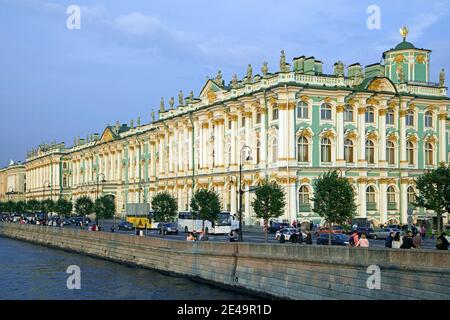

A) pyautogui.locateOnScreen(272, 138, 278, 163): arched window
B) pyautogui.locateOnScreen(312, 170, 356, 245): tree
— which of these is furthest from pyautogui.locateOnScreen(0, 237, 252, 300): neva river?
pyautogui.locateOnScreen(272, 138, 278, 163): arched window

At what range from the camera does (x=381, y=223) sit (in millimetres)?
78375

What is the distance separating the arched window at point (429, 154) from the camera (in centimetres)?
8375

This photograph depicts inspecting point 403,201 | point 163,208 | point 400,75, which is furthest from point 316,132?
point 163,208

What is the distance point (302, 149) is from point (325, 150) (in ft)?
10.4

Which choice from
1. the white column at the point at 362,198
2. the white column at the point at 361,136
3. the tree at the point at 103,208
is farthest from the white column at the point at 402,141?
the tree at the point at 103,208

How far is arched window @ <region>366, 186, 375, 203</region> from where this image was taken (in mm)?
78062

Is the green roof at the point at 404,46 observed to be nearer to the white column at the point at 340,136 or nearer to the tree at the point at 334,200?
the white column at the point at 340,136

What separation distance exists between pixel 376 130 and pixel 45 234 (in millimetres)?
39336

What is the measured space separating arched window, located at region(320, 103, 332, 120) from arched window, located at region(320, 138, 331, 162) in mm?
2388

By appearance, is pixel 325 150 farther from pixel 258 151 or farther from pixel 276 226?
pixel 276 226

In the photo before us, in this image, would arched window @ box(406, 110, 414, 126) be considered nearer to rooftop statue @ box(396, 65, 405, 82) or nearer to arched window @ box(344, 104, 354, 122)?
rooftop statue @ box(396, 65, 405, 82)

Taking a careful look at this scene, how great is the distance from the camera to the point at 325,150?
75.8 metres

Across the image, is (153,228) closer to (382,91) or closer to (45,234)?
(45,234)
